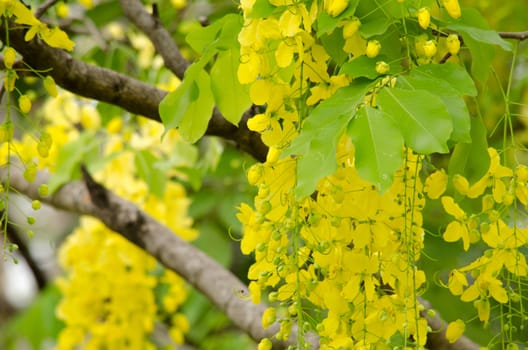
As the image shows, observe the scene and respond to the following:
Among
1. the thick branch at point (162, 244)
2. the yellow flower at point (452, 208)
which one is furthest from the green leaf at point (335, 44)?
the thick branch at point (162, 244)

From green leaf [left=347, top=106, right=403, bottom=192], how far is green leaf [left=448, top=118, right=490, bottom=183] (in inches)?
10.0

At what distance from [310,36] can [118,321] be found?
1.42m

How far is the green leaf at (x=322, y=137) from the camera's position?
0.88m

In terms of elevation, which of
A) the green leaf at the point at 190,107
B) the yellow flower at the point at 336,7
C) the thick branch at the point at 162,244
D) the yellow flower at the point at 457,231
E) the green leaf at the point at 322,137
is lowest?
the thick branch at the point at 162,244

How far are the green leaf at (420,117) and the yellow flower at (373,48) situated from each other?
67mm

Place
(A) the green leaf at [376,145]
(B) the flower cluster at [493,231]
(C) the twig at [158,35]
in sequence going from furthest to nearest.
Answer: (C) the twig at [158,35]
(B) the flower cluster at [493,231]
(A) the green leaf at [376,145]

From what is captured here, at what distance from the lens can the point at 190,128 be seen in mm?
1229

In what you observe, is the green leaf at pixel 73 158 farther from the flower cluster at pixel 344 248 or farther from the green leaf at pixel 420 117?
the green leaf at pixel 420 117

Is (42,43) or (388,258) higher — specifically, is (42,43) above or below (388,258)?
above

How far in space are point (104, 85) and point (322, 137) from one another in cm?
63

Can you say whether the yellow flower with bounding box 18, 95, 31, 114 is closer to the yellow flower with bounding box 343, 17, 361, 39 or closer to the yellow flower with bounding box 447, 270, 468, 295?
the yellow flower with bounding box 343, 17, 361, 39

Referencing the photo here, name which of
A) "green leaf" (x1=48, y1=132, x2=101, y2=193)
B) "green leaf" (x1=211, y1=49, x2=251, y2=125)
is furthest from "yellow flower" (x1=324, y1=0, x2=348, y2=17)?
"green leaf" (x1=48, y1=132, x2=101, y2=193)

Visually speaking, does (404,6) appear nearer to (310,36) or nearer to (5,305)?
(310,36)

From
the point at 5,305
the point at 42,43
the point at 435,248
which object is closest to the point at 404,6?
the point at 42,43
